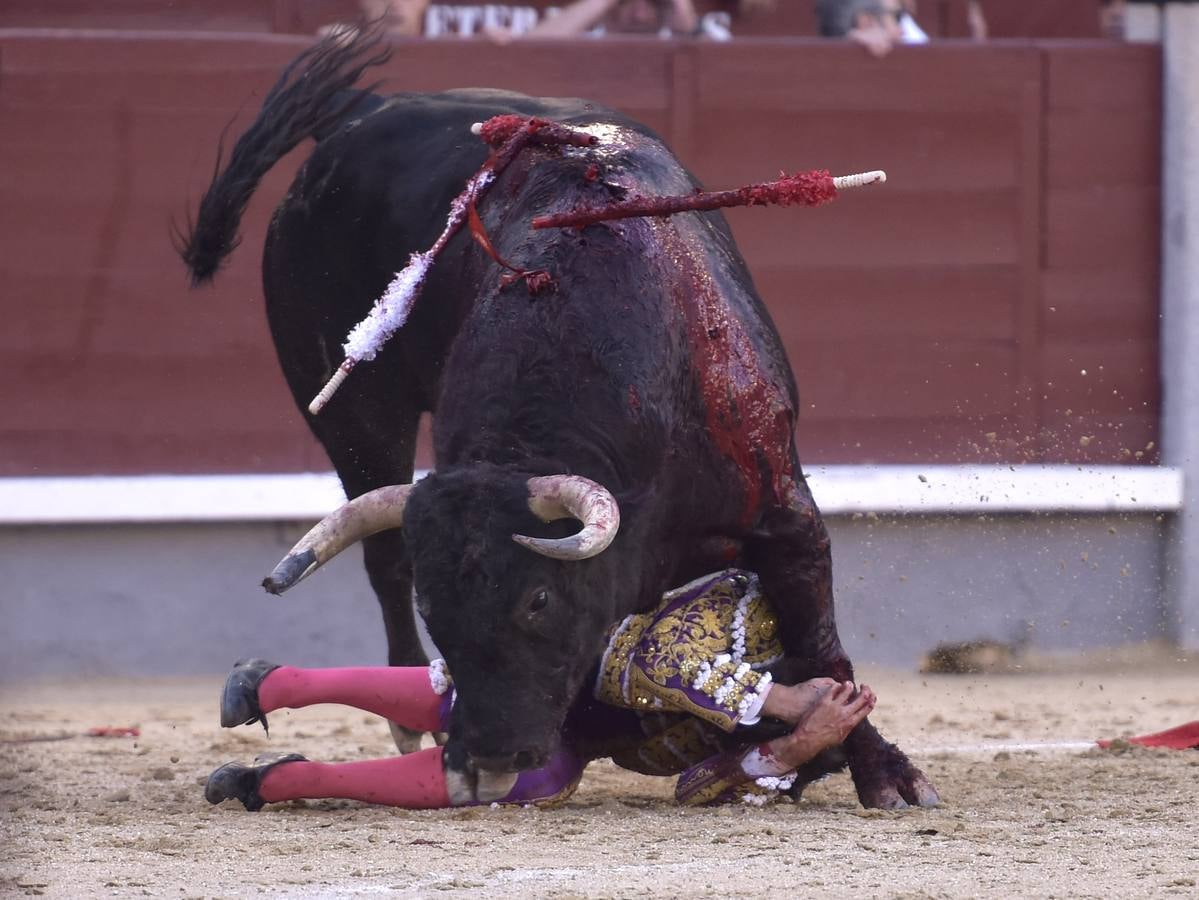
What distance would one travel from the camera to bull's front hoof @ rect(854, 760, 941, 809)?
327cm

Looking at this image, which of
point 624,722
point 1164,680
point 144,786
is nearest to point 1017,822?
point 624,722

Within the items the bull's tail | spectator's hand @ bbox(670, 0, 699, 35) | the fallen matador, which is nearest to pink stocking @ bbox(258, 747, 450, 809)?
the fallen matador

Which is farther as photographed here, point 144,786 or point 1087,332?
point 1087,332

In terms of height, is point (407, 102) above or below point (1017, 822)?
above

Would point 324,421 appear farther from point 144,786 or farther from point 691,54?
point 691,54

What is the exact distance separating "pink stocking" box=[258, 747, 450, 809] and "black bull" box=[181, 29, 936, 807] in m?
0.15

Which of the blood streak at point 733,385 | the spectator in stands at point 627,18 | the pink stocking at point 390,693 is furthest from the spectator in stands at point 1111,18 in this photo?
the pink stocking at point 390,693

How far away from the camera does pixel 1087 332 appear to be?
5.90 meters

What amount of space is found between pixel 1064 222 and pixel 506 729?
3551 millimetres

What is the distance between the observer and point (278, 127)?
430cm

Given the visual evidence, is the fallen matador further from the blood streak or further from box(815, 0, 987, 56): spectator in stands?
box(815, 0, 987, 56): spectator in stands

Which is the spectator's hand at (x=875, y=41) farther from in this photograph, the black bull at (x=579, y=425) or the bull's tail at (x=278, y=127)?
the black bull at (x=579, y=425)

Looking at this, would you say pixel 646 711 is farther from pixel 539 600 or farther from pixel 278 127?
pixel 278 127

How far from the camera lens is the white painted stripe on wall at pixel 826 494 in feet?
18.3
